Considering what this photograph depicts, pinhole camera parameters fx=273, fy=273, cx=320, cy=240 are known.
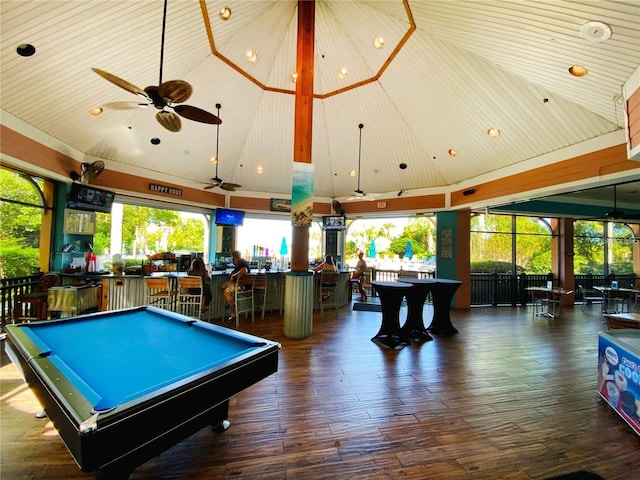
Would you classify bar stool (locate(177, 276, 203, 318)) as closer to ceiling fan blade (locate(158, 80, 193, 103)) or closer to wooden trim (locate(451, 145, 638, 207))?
ceiling fan blade (locate(158, 80, 193, 103))

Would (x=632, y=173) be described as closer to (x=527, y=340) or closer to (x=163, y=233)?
(x=527, y=340)

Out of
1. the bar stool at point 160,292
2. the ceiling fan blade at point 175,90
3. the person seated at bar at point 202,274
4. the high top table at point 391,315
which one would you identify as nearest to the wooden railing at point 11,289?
the bar stool at point 160,292

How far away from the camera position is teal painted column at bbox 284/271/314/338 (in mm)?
4707

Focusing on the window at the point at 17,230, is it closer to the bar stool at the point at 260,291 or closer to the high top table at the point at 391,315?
the bar stool at the point at 260,291

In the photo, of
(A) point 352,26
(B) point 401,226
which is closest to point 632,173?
(A) point 352,26

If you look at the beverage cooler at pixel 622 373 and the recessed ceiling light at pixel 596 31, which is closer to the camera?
the beverage cooler at pixel 622 373

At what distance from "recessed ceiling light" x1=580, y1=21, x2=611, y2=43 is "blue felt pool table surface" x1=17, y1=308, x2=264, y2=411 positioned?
485cm

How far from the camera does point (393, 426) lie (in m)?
2.43

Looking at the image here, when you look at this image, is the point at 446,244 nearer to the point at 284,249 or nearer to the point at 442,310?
the point at 442,310

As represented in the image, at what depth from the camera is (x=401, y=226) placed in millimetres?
15805

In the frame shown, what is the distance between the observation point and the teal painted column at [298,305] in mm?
4707

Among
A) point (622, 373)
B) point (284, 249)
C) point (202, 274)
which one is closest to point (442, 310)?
point (622, 373)

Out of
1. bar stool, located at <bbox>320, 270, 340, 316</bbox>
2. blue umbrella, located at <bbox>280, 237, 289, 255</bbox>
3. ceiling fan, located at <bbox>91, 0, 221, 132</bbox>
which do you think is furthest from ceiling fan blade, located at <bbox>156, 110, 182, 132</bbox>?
blue umbrella, located at <bbox>280, 237, 289, 255</bbox>

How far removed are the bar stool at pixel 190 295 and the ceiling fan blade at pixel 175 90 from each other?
2.94 meters
